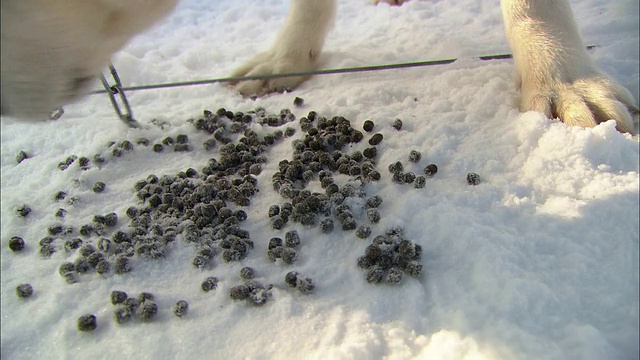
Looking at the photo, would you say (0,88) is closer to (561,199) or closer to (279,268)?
(279,268)

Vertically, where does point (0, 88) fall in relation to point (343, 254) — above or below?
above

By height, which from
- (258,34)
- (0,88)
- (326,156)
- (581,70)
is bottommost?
(258,34)

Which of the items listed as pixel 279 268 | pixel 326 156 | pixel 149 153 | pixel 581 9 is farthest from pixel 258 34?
pixel 279 268

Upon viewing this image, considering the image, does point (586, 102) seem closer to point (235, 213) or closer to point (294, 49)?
point (235, 213)

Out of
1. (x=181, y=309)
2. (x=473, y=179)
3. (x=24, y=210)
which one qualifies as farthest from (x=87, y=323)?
(x=473, y=179)

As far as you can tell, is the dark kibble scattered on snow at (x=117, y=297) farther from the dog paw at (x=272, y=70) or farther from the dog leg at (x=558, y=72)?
the dog leg at (x=558, y=72)

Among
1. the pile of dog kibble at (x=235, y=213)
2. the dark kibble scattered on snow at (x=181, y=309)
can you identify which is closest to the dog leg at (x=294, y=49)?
the pile of dog kibble at (x=235, y=213)
